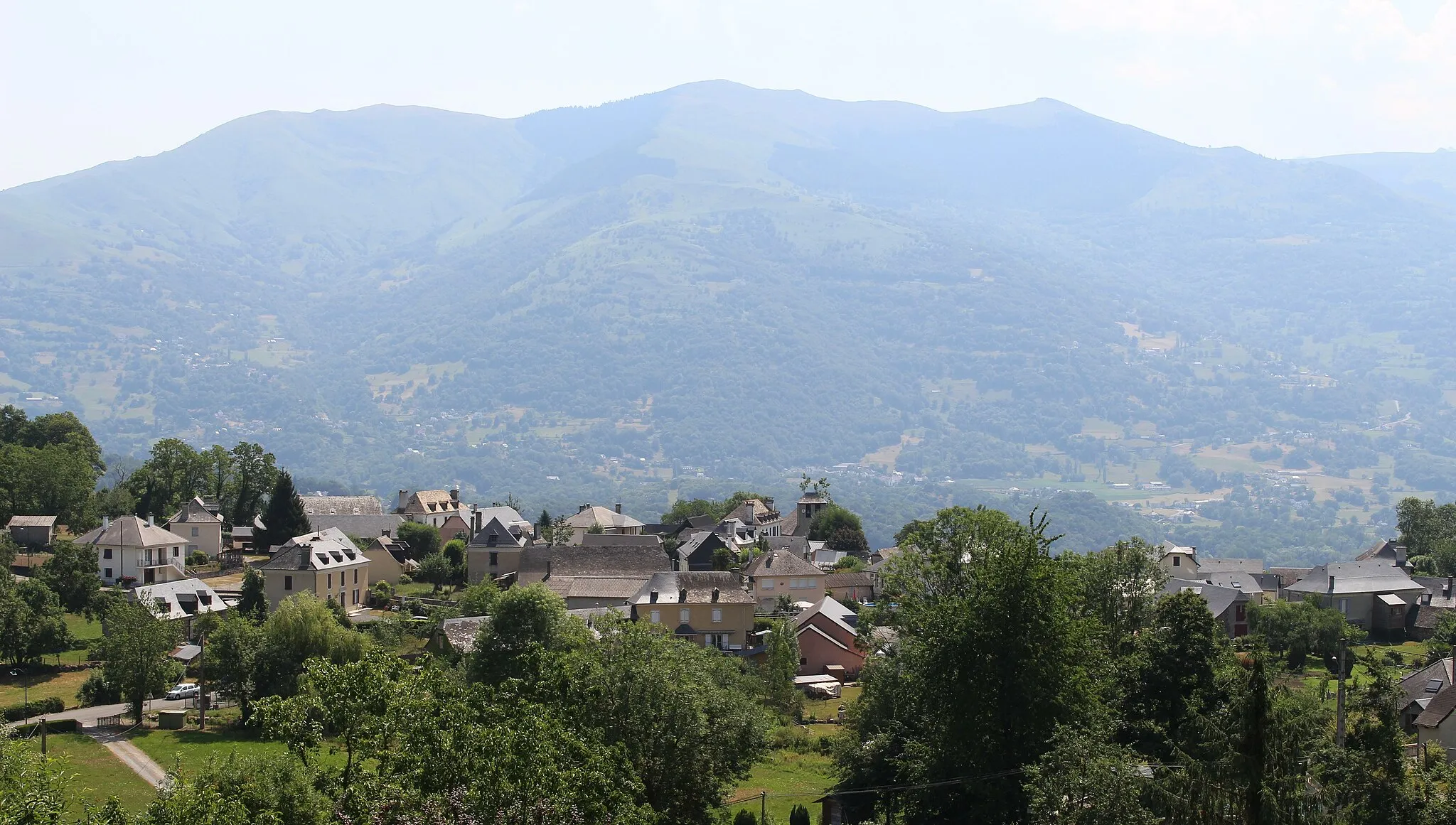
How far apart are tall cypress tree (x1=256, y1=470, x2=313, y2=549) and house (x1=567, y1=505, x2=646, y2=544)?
25.7 meters

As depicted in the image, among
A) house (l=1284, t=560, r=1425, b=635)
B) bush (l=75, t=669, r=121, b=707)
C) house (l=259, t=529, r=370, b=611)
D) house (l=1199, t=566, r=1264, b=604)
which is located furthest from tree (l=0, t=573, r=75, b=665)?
house (l=1284, t=560, r=1425, b=635)

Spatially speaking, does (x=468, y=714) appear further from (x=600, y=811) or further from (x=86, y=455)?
(x=86, y=455)

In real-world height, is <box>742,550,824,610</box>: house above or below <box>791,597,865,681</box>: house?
above

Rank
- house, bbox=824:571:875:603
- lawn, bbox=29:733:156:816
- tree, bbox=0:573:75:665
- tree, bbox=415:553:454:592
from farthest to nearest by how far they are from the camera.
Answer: tree, bbox=415:553:454:592
house, bbox=824:571:875:603
tree, bbox=0:573:75:665
lawn, bbox=29:733:156:816

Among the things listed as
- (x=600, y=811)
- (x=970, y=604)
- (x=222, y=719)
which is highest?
(x=970, y=604)

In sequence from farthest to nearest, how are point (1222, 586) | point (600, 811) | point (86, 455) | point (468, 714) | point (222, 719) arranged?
point (86, 455) < point (1222, 586) < point (222, 719) < point (468, 714) < point (600, 811)

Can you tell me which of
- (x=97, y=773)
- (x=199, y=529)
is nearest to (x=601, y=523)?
(x=199, y=529)

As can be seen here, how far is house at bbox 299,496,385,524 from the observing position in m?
117

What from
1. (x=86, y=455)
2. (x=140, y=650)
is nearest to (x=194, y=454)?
(x=86, y=455)

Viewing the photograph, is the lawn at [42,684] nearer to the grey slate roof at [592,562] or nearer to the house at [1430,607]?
the grey slate roof at [592,562]

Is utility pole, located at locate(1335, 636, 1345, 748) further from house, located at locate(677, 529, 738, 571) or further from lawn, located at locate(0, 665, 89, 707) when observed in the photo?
house, located at locate(677, 529, 738, 571)

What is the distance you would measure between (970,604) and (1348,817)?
35.9ft

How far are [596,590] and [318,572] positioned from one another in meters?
14.8

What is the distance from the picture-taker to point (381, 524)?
110 meters
